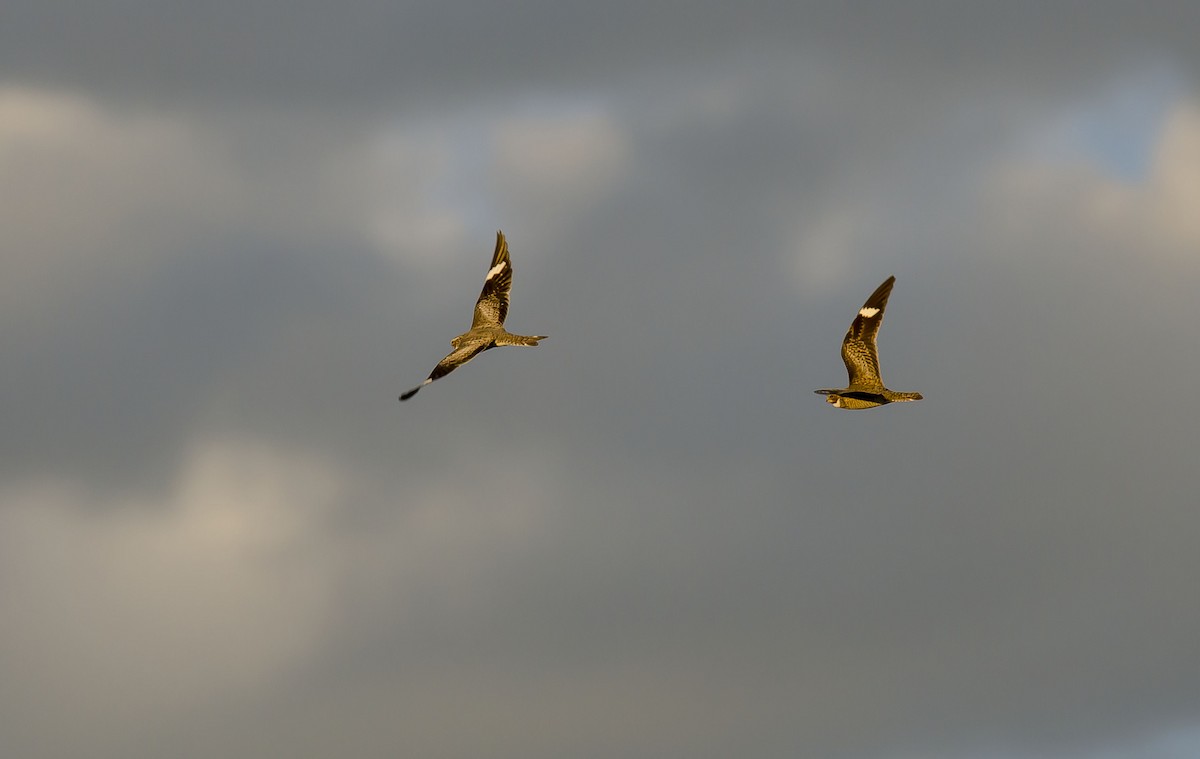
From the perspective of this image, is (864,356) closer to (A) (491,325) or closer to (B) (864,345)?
(B) (864,345)

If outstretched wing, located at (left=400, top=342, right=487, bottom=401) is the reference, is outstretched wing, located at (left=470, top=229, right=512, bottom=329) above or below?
above

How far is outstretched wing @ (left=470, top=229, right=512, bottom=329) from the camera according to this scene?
7650 centimetres

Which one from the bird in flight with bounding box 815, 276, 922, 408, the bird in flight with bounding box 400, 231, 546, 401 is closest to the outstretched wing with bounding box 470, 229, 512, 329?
the bird in flight with bounding box 400, 231, 546, 401

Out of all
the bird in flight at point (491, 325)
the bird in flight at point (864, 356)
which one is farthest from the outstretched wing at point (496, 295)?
the bird in flight at point (864, 356)

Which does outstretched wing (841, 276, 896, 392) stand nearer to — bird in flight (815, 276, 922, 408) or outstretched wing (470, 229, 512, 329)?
bird in flight (815, 276, 922, 408)

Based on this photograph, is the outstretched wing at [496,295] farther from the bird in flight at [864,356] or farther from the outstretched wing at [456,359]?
the bird in flight at [864,356]

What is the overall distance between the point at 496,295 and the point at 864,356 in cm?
1604

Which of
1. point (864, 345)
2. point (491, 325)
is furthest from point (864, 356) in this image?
point (491, 325)

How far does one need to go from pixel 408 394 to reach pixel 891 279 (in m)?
22.4

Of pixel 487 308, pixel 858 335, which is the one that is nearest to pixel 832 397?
pixel 858 335

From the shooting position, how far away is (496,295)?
77812 millimetres

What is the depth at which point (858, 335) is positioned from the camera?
7300 cm

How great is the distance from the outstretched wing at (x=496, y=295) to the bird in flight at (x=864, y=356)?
1434cm

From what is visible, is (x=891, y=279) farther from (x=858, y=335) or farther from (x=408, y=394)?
(x=408, y=394)
